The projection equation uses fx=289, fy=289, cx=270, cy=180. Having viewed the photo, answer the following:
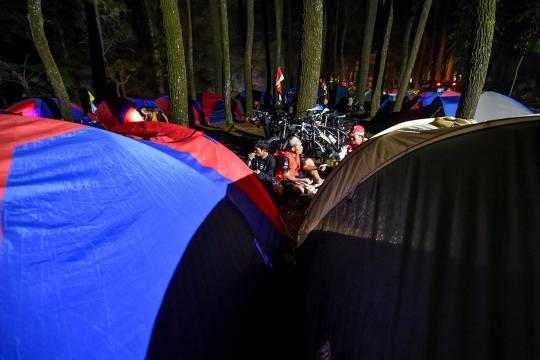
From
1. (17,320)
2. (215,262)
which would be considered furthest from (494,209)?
(17,320)

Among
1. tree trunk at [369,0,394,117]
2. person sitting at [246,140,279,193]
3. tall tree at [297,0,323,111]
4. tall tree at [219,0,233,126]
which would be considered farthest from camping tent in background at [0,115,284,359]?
tree trunk at [369,0,394,117]

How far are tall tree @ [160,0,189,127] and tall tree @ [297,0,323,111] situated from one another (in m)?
2.69

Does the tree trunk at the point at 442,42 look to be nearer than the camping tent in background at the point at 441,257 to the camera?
No

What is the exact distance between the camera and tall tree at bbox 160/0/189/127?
18.9 ft

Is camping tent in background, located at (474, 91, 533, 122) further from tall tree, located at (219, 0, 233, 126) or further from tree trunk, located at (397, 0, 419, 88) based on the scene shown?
tall tree, located at (219, 0, 233, 126)

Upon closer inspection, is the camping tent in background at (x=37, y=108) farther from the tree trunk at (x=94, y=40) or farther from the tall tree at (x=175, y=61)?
the tall tree at (x=175, y=61)

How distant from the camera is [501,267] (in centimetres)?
137

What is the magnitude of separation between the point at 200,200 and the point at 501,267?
78.6 inches

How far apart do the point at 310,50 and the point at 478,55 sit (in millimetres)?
3267

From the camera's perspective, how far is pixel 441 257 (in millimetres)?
1596

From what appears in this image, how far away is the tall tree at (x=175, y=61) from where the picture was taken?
227 inches

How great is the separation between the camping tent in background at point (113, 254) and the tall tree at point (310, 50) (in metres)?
5.01

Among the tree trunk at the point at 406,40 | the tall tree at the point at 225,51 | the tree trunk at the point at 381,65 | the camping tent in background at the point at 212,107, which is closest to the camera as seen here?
the tall tree at the point at 225,51

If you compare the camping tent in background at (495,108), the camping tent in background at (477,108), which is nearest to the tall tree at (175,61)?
the camping tent in background at (477,108)
